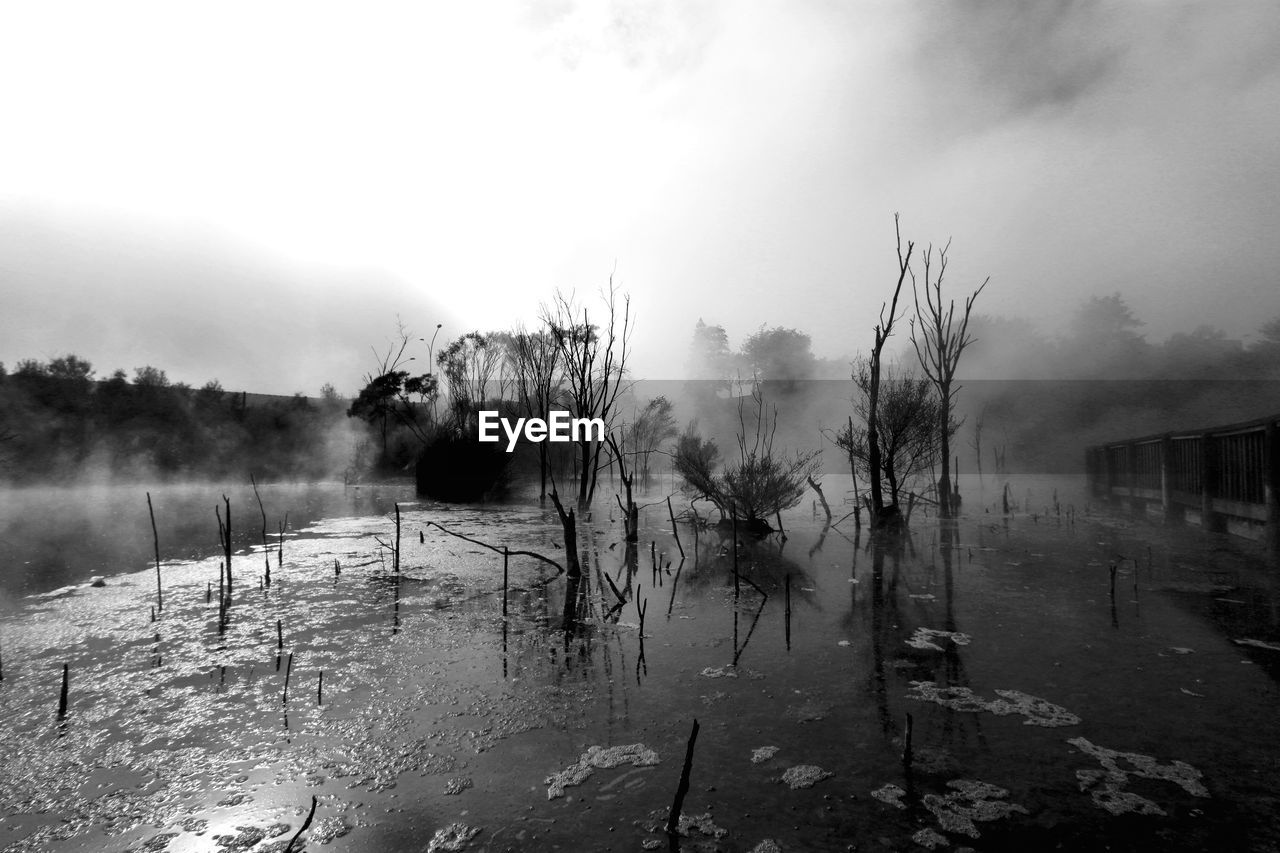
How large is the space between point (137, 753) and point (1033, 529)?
47.6 ft

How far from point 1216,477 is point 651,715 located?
1321cm

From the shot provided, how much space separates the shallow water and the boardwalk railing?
2176mm

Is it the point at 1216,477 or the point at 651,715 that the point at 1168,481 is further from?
the point at 651,715

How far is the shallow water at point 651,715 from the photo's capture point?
281 cm

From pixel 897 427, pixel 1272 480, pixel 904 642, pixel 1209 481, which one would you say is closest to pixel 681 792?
pixel 904 642

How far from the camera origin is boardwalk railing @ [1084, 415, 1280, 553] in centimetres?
910

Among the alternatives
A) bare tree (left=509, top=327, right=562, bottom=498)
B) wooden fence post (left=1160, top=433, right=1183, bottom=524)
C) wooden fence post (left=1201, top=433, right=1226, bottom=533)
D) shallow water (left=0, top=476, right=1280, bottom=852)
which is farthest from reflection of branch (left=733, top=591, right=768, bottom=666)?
bare tree (left=509, top=327, right=562, bottom=498)

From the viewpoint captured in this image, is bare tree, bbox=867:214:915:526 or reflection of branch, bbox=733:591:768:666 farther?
bare tree, bbox=867:214:915:526

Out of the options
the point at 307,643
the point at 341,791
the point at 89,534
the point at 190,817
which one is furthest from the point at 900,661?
the point at 89,534

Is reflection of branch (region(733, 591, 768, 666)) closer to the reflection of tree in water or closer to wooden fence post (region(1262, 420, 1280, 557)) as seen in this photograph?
the reflection of tree in water

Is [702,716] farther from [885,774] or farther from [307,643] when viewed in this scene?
[307,643]

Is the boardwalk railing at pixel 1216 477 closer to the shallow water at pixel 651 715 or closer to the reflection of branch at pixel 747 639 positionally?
the shallow water at pixel 651 715

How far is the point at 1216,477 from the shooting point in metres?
11.3

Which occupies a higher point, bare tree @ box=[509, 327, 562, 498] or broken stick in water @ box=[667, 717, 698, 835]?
bare tree @ box=[509, 327, 562, 498]
